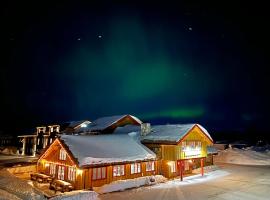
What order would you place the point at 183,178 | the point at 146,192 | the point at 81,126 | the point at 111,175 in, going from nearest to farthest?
1. the point at 146,192
2. the point at 111,175
3. the point at 183,178
4. the point at 81,126

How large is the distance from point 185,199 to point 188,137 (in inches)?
495

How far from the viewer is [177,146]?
31.6m

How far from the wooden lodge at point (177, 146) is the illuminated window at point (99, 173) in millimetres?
8353

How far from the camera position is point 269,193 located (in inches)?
930

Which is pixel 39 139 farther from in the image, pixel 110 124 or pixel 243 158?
pixel 243 158

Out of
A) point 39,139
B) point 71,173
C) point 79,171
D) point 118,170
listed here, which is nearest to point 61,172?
point 71,173

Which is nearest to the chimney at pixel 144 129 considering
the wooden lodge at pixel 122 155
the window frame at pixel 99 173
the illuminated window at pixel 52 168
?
the wooden lodge at pixel 122 155

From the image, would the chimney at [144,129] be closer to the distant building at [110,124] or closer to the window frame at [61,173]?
the distant building at [110,124]

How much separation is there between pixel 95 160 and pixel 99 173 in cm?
185

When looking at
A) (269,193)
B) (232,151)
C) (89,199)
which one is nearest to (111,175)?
(89,199)

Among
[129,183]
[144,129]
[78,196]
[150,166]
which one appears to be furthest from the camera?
[144,129]

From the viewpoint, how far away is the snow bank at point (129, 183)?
25266 millimetres

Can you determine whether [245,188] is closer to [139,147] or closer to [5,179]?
[139,147]

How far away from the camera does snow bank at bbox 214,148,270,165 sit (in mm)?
48000
